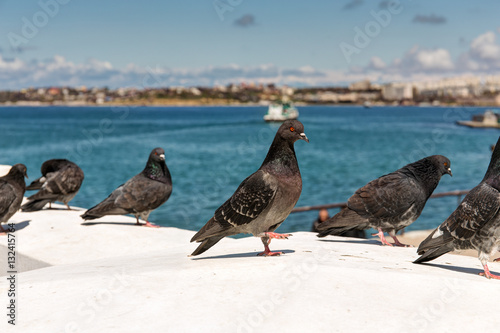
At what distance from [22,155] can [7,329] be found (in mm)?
59962

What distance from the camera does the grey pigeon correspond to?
17.5 ft

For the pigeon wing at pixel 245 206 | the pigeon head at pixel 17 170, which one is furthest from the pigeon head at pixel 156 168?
the pigeon wing at pixel 245 206

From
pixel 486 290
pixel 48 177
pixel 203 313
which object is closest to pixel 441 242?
pixel 486 290

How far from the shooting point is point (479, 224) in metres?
5.38

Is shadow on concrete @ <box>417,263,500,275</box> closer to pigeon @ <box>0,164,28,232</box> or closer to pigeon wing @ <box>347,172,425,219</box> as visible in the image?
pigeon wing @ <box>347,172,425,219</box>

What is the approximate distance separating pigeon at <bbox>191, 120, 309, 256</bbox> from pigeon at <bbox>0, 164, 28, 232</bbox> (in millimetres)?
5514

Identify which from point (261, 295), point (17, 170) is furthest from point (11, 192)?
point (261, 295)

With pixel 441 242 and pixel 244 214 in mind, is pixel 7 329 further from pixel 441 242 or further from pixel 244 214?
pixel 441 242

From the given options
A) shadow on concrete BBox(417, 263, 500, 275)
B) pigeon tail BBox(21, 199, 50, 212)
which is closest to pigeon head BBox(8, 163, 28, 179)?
pigeon tail BBox(21, 199, 50, 212)

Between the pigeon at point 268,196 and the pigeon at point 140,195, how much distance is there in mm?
4764

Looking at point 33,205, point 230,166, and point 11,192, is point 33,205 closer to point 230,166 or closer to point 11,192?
point 11,192

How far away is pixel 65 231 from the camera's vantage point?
10.2 metres

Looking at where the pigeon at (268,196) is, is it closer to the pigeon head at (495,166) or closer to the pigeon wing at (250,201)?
the pigeon wing at (250,201)

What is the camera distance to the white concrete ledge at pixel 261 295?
4.22 meters
